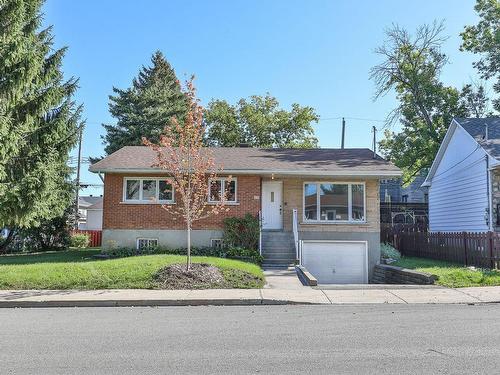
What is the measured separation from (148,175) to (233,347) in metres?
14.1

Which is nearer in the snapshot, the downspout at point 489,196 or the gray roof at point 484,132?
the downspout at point 489,196

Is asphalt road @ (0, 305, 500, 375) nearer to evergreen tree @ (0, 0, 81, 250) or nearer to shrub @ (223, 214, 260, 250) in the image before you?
shrub @ (223, 214, 260, 250)

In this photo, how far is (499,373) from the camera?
537cm

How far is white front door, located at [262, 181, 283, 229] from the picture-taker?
20.7 m

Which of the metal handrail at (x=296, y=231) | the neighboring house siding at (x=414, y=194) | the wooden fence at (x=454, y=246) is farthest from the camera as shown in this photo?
the neighboring house siding at (x=414, y=194)

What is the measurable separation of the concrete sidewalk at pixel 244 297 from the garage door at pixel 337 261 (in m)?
7.22

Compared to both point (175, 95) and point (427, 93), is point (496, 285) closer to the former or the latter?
point (427, 93)

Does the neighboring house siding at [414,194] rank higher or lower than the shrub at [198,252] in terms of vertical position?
higher

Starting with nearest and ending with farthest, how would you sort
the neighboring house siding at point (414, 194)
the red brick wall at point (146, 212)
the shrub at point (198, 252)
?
the shrub at point (198, 252) < the red brick wall at point (146, 212) < the neighboring house siding at point (414, 194)

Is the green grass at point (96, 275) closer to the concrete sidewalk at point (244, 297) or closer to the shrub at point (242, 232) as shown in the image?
the concrete sidewalk at point (244, 297)

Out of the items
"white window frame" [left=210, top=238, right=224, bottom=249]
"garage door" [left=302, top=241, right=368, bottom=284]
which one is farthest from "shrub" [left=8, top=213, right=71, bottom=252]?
"garage door" [left=302, top=241, right=368, bottom=284]

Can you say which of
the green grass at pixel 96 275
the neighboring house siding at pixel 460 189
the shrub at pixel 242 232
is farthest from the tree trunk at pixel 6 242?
the neighboring house siding at pixel 460 189

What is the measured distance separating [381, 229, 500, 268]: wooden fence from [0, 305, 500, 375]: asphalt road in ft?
20.0

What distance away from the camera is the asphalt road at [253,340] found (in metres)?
5.70
